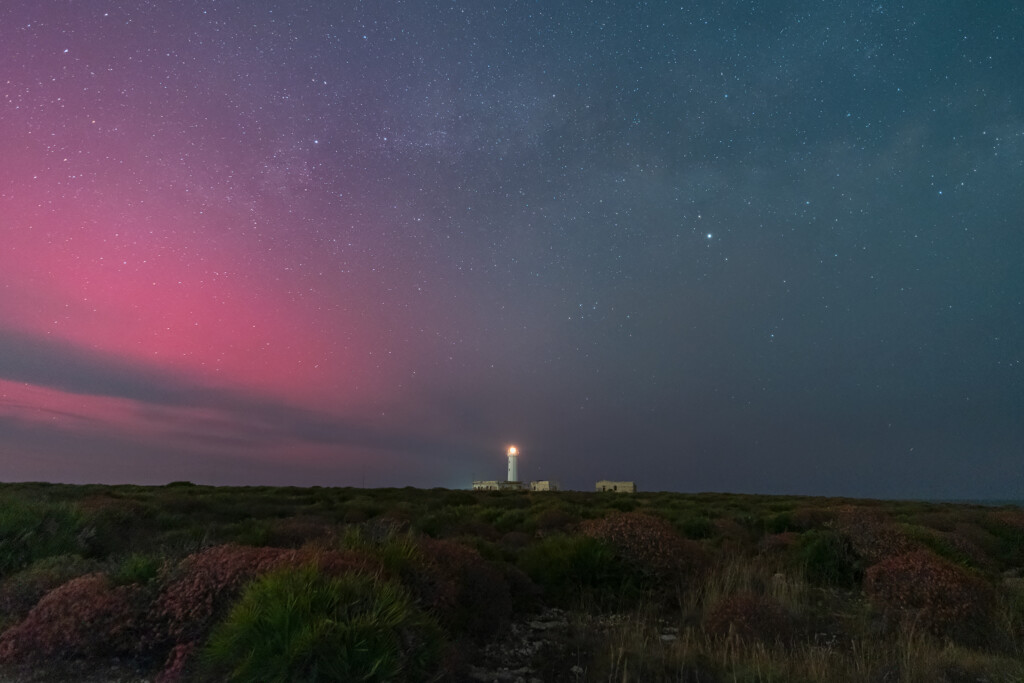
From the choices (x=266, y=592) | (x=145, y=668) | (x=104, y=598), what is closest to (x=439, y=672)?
(x=266, y=592)

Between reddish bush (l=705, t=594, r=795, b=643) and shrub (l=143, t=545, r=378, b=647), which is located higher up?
shrub (l=143, t=545, r=378, b=647)

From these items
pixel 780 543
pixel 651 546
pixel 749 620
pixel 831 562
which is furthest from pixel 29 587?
pixel 780 543

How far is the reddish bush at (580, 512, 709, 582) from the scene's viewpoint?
10.3m

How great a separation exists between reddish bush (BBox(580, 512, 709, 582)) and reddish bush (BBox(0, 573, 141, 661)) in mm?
7113

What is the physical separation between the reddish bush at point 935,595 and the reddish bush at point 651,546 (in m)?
2.76

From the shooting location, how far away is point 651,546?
34.1 feet

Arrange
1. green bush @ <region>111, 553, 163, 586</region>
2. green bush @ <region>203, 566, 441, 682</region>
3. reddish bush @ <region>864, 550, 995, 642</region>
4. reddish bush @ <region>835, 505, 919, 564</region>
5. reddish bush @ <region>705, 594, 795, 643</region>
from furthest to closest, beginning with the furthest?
reddish bush @ <region>835, 505, 919, 564</region>
reddish bush @ <region>864, 550, 995, 642</region>
reddish bush @ <region>705, 594, 795, 643</region>
green bush @ <region>111, 553, 163, 586</region>
green bush @ <region>203, 566, 441, 682</region>

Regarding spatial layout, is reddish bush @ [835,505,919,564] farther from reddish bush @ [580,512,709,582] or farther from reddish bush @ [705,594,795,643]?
reddish bush @ [705,594,795,643]

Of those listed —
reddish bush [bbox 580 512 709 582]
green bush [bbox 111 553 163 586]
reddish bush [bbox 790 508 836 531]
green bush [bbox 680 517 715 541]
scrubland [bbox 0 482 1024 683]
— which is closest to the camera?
scrubland [bbox 0 482 1024 683]

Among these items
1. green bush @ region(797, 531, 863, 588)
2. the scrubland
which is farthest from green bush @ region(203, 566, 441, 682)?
green bush @ region(797, 531, 863, 588)

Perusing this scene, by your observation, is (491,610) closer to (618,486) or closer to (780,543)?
(780,543)

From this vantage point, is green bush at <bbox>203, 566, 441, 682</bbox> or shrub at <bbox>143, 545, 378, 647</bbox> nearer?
green bush at <bbox>203, 566, 441, 682</bbox>

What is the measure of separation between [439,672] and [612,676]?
176 centimetres

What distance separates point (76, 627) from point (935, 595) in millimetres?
9958
